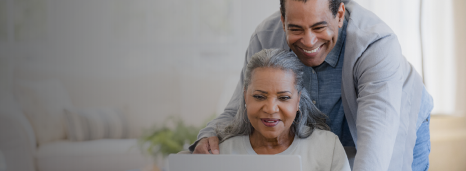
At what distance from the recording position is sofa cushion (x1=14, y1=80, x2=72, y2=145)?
77.8 inches

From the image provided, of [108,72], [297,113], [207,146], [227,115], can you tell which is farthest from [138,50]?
[297,113]

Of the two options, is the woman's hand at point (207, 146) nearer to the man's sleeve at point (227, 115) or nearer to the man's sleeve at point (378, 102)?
the man's sleeve at point (227, 115)

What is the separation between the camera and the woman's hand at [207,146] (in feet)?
3.91

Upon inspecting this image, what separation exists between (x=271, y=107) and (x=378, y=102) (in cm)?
32

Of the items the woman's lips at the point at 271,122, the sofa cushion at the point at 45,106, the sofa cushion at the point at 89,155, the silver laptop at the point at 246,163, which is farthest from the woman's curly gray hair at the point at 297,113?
the sofa cushion at the point at 45,106

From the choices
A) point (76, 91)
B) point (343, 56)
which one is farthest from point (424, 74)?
point (76, 91)

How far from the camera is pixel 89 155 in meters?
2.00

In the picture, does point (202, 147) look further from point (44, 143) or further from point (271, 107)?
point (44, 143)

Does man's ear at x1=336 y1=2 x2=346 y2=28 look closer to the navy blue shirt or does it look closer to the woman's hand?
the navy blue shirt

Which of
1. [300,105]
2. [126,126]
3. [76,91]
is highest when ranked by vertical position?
[300,105]

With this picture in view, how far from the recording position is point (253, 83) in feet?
3.76

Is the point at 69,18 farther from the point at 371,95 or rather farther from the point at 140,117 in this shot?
the point at 371,95

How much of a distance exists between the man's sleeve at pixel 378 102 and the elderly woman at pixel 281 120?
0.13 m

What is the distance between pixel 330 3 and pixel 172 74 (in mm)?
1149
